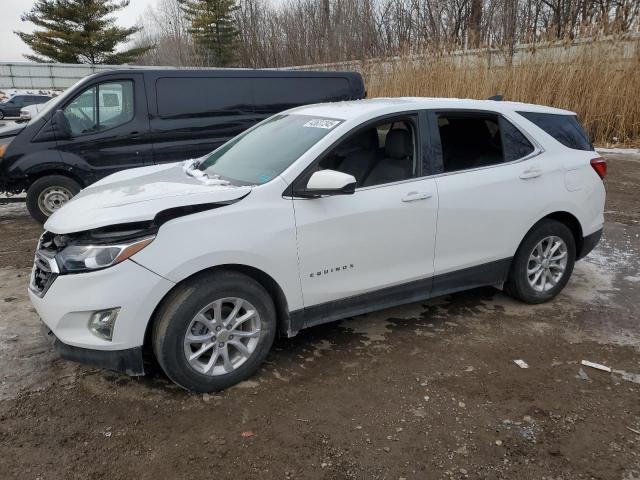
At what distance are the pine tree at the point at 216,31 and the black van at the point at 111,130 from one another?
3300 cm

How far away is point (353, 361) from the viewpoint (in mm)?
3402

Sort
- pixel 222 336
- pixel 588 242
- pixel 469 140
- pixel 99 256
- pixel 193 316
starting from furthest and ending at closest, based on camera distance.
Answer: pixel 588 242
pixel 469 140
pixel 222 336
pixel 193 316
pixel 99 256

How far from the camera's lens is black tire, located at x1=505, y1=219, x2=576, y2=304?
13.5 ft

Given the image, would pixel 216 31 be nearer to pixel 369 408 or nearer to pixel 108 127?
pixel 108 127

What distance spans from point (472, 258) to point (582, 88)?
10.4 metres

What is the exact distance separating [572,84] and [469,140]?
33.0 ft

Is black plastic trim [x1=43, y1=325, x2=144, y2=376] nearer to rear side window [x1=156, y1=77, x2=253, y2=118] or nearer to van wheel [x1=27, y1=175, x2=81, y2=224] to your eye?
van wheel [x1=27, y1=175, x2=81, y2=224]

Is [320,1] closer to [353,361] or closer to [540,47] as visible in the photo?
[540,47]

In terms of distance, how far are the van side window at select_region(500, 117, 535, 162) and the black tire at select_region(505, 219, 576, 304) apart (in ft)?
1.96

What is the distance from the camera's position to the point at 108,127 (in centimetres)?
671

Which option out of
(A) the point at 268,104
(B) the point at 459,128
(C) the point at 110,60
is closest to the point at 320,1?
(C) the point at 110,60

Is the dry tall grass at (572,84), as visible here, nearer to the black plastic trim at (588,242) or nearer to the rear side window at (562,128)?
the rear side window at (562,128)

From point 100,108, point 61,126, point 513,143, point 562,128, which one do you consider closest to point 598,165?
point 562,128

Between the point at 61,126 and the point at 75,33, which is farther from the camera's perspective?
the point at 75,33
